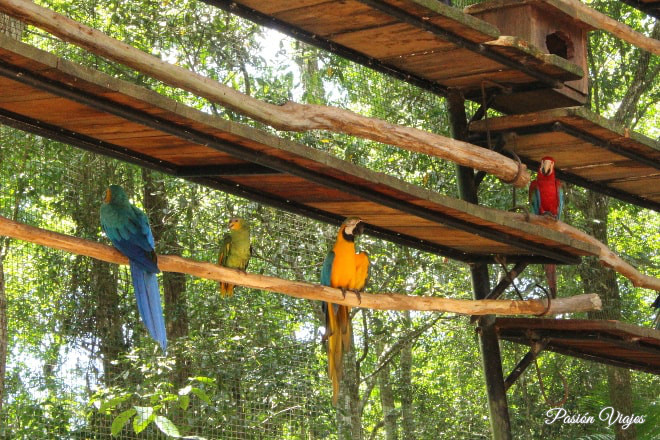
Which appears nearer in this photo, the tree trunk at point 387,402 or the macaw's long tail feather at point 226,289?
the macaw's long tail feather at point 226,289

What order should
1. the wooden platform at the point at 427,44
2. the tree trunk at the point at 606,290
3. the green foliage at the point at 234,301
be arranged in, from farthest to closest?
the tree trunk at the point at 606,290 < the green foliage at the point at 234,301 < the wooden platform at the point at 427,44

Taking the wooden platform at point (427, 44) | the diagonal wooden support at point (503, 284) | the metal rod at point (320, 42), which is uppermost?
the metal rod at point (320, 42)

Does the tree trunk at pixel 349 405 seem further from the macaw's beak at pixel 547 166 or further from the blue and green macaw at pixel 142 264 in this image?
the blue and green macaw at pixel 142 264

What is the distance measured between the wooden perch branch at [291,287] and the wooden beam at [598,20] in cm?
146

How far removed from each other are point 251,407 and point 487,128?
8.81 ft

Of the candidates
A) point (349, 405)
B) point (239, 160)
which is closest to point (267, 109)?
point (239, 160)

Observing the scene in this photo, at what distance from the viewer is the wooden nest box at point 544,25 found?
4457 millimetres

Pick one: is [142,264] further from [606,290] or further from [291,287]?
[606,290]

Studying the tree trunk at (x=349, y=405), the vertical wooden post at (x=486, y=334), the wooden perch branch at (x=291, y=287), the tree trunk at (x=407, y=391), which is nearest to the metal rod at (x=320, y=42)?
the vertical wooden post at (x=486, y=334)

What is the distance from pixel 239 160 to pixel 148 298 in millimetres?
627

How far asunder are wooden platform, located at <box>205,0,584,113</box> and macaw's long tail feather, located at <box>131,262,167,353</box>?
123cm

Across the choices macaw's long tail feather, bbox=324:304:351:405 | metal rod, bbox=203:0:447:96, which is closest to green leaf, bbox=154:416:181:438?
macaw's long tail feather, bbox=324:304:351:405

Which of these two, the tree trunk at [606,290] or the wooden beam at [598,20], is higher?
the wooden beam at [598,20]

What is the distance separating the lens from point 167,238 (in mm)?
6402
